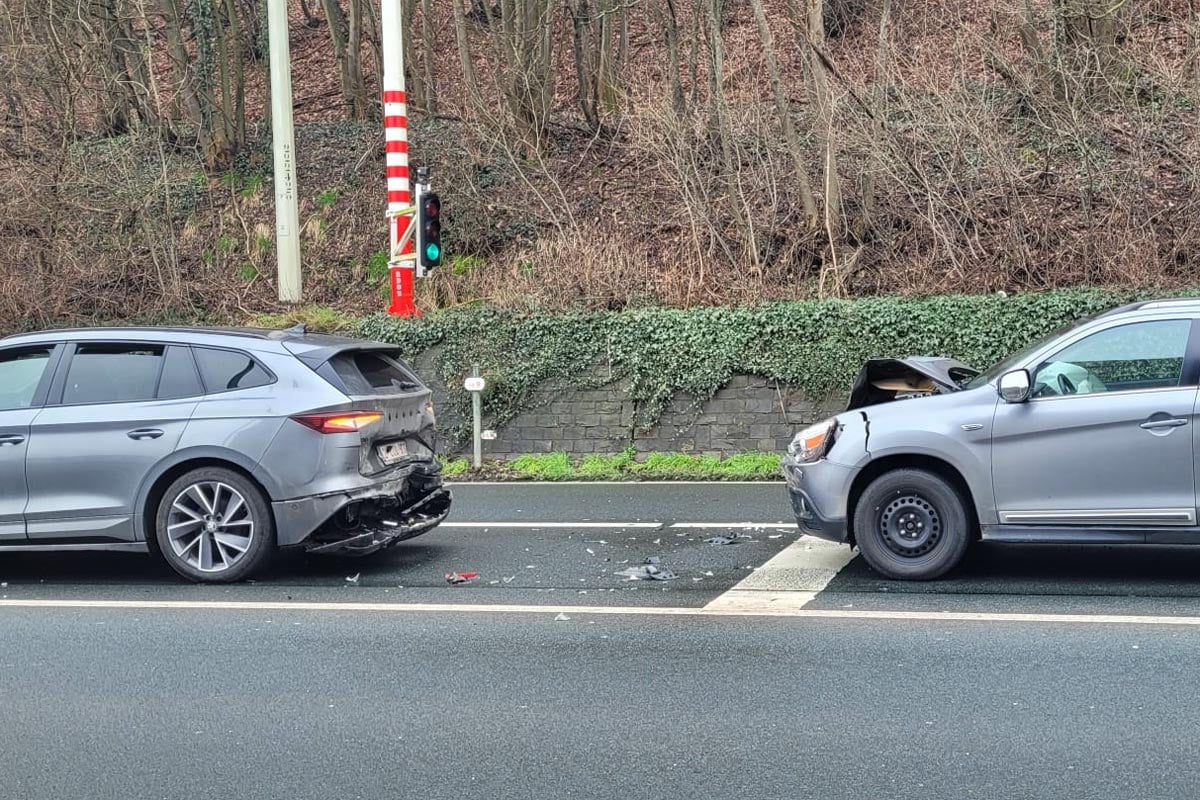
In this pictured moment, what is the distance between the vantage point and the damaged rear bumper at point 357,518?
8.24m

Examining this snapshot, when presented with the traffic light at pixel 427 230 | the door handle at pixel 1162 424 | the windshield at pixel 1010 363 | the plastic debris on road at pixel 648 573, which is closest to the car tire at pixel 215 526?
the plastic debris on road at pixel 648 573

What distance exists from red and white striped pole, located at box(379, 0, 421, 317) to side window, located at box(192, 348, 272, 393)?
800 cm

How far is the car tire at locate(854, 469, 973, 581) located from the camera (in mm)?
7930

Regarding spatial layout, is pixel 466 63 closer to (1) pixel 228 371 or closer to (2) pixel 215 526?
(1) pixel 228 371

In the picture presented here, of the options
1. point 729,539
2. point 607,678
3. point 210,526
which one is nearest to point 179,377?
point 210,526

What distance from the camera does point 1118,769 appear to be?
4.81 meters

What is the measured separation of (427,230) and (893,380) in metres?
8.76

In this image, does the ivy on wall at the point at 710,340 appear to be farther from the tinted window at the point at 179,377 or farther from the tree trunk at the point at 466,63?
the tinted window at the point at 179,377

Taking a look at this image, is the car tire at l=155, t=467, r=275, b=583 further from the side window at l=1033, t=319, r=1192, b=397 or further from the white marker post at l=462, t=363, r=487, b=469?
the white marker post at l=462, t=363, r=487, b=469

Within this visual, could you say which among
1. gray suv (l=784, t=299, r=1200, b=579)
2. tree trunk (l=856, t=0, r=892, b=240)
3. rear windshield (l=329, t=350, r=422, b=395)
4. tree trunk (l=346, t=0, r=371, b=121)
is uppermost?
tree trunk (l=346, t=0, r=371, b=121)

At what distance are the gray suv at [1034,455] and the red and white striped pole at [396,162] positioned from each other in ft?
31.1

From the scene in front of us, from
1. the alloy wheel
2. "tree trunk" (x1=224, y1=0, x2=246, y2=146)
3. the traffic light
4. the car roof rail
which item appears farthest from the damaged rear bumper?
"tree trunk" (x1=224, y1=0, x2=246, y2=146)

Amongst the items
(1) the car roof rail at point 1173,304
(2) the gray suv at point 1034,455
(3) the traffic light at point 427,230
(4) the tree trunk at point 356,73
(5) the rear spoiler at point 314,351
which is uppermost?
(4) the tree trunk at point 356,73

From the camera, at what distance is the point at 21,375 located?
888 cm
